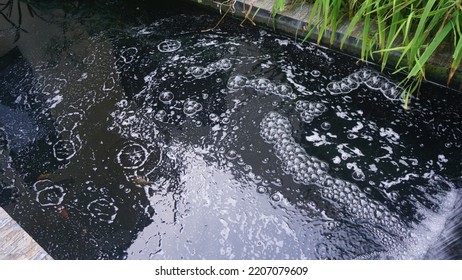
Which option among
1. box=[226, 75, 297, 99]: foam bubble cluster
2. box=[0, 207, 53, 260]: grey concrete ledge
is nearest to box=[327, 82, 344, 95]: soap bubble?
box=[226, 75, 297, 99]: foam bubble cluster

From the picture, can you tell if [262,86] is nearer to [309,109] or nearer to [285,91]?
[285,91]

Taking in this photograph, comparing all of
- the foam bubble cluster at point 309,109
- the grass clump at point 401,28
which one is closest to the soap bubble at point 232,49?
the grass clump at point 401,28

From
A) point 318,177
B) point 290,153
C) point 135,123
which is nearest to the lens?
point 318,177

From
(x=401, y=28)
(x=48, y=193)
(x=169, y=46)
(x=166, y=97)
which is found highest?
(x=401, y=28)

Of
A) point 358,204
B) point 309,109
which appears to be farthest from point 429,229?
point 309,109

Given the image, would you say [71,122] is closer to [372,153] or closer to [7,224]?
[7,224]

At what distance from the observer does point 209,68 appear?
2914 millimetres

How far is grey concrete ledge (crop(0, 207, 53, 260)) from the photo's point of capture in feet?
5.29

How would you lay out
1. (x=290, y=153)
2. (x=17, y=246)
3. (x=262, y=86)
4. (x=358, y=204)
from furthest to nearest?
(x=262, y=86)
(x=290, y=153)
(x=358, y=204)
(x=17, y=246)

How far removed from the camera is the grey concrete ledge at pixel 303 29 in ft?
7.91

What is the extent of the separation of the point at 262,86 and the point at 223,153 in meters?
0.62

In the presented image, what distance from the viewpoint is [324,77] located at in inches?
107

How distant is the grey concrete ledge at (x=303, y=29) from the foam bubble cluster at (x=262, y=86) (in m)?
0.48

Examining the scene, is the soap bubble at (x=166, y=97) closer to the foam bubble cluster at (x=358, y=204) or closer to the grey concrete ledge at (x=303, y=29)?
the grey concrete ledge at (x=303, y=29)
